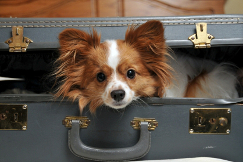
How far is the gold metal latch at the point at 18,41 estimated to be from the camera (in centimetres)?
109

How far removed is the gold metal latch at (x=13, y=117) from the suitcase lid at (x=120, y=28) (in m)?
0.31

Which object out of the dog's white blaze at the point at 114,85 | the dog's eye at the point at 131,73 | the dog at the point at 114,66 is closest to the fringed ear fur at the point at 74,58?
the dog at the point at 114,66

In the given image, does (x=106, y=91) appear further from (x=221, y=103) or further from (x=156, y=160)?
(x=221, y=103)

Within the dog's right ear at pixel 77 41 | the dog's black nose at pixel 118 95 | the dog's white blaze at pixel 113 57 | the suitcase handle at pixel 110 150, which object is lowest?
the suitcase handle at pixel 110 150

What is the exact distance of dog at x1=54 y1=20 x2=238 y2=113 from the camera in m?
1.03

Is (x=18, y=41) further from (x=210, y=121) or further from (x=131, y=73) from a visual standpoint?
(x=210, y=121)

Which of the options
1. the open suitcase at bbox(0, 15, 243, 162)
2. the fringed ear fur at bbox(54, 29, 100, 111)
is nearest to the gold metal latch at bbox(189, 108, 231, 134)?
the open suitcase at bbox(0, 15, 243, 162)

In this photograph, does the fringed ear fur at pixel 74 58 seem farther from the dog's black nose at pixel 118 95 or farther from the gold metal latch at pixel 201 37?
the gold metal latch at pixel 201 37

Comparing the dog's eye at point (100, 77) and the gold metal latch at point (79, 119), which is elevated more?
the dog's eye at point (100, 77)

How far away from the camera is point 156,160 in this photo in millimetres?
1023

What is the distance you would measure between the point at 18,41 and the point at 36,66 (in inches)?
16.6

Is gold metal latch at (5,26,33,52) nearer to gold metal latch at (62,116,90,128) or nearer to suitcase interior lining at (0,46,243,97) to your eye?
suitcase interior lining at (0,46,243,97)

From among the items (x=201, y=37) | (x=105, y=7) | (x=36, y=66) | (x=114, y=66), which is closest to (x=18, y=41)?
(x=36, y=66)

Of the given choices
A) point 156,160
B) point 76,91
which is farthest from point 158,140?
point 76,91
